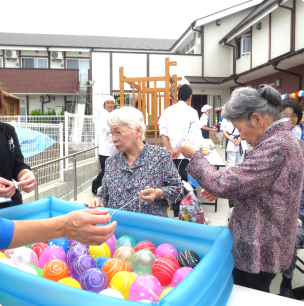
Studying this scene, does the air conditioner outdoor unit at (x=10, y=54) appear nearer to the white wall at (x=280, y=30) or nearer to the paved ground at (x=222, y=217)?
the white wall at (x=280, y=30)

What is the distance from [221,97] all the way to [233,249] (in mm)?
14806

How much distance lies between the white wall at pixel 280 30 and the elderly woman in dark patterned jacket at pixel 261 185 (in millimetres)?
10694

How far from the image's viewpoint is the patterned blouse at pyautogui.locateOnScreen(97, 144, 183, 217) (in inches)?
74.9

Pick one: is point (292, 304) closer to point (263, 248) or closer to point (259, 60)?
point (263, 248)

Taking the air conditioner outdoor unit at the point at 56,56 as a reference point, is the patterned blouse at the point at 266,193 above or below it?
below

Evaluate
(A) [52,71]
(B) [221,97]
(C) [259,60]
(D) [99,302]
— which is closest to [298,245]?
(D) [99,302]

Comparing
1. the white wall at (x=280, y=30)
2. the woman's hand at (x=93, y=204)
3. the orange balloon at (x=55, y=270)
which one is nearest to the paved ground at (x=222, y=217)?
the woman's hand at (x=93, y=204)

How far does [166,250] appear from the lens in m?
1.55

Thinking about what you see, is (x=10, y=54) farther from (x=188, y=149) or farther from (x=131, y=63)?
(x=188, y=149)

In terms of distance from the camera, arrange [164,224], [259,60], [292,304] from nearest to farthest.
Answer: [292,304], [164,224], [259,60]

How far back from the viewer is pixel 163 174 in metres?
1.94

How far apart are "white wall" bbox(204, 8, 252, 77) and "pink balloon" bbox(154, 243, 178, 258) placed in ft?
49.0

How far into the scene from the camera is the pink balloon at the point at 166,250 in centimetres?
154

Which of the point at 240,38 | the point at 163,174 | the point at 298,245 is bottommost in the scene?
the point at 298,245
